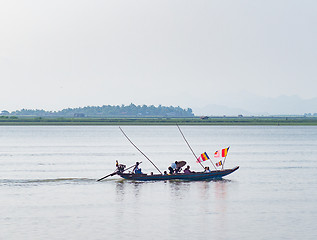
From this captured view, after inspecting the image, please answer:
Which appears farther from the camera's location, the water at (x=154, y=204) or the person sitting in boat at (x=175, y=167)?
the person sitting in boat at (x=175, y=167)

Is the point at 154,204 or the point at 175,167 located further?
the point at 175,167

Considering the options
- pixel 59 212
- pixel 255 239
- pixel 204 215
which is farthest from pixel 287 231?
pixel 59 212

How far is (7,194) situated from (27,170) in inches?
650

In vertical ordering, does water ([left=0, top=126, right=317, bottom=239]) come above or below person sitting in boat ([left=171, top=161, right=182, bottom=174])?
below

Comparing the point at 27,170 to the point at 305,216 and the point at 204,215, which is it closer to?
the point at 204,215

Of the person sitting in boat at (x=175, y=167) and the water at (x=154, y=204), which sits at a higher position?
the person sitting in boat at (x=175, y=167)

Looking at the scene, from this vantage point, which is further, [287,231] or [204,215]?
[204,215]

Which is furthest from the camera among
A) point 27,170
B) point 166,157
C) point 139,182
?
point 166,157

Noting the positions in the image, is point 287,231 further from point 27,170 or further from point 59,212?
point 27,170

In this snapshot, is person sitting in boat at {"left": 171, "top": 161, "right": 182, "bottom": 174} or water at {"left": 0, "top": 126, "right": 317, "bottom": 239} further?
person sitting in boat at {"left": 171, "top": 161, "right": 182, "bottom": 174}

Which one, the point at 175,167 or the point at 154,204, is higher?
the point at 175,167

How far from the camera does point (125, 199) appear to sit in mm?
38625

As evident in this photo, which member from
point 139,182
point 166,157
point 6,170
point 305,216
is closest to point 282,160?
point 166,157

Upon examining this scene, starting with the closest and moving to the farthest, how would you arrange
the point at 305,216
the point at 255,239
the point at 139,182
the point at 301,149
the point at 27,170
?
the point at 255,239
the point at 305,216
the point at 139,182
the point at 27,170
the point at 301,149
